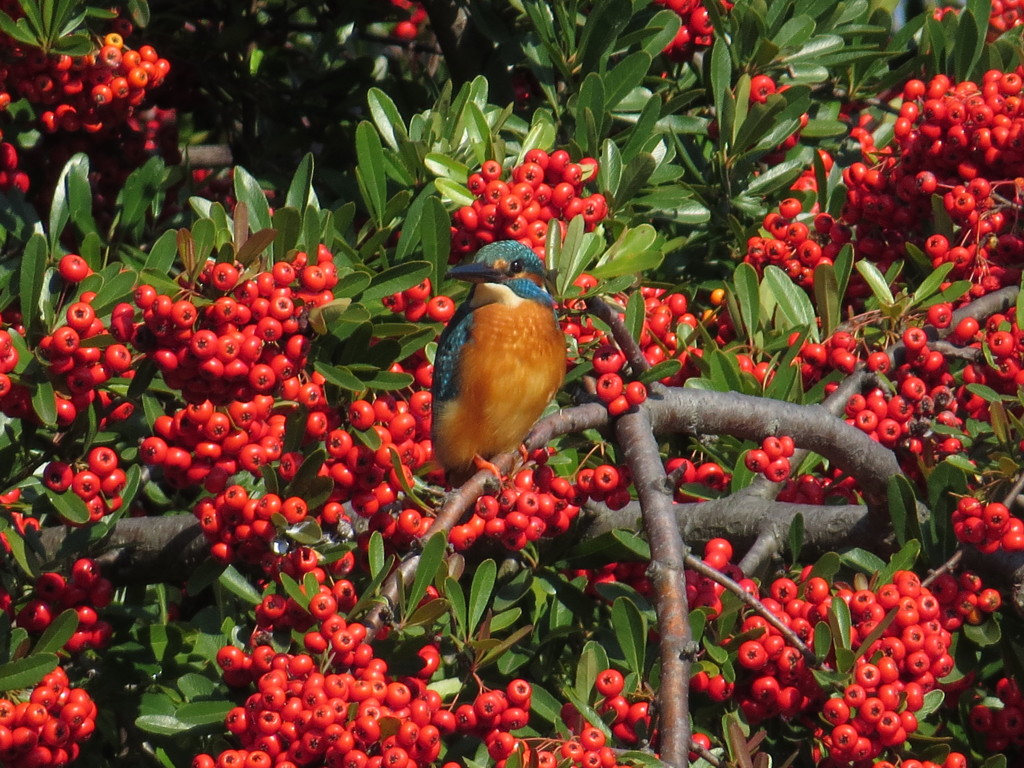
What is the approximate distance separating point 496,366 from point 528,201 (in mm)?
675

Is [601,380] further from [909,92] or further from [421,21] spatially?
[421,21]

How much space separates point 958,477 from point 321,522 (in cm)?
153

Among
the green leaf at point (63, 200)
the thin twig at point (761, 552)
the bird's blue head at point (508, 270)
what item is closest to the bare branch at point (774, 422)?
the thin twig at point (761, 552)

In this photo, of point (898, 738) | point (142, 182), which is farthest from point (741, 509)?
point (142, 182)

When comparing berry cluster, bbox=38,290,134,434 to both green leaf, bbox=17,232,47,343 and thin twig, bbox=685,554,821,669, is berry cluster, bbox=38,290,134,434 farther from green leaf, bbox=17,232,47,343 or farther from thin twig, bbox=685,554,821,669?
thin twig, bbox=685,554,821,669

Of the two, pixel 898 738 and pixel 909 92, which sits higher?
pixel 909 92

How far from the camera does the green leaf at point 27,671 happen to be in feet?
9.73

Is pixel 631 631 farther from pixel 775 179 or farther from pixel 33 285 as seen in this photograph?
pixel 775 179

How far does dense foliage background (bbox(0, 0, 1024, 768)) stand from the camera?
2914mm

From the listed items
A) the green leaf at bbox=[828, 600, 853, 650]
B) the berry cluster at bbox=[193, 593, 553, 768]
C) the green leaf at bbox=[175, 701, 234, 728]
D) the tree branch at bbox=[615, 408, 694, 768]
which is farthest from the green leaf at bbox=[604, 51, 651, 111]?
the green leaf at bbox=[175, 701, 234, 728]

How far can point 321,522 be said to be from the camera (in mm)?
3074

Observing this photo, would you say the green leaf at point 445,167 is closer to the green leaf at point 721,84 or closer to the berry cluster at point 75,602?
the green leaf at point 721,84

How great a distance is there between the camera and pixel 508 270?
394 cm

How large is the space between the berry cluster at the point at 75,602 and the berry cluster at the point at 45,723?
15.1 inches
